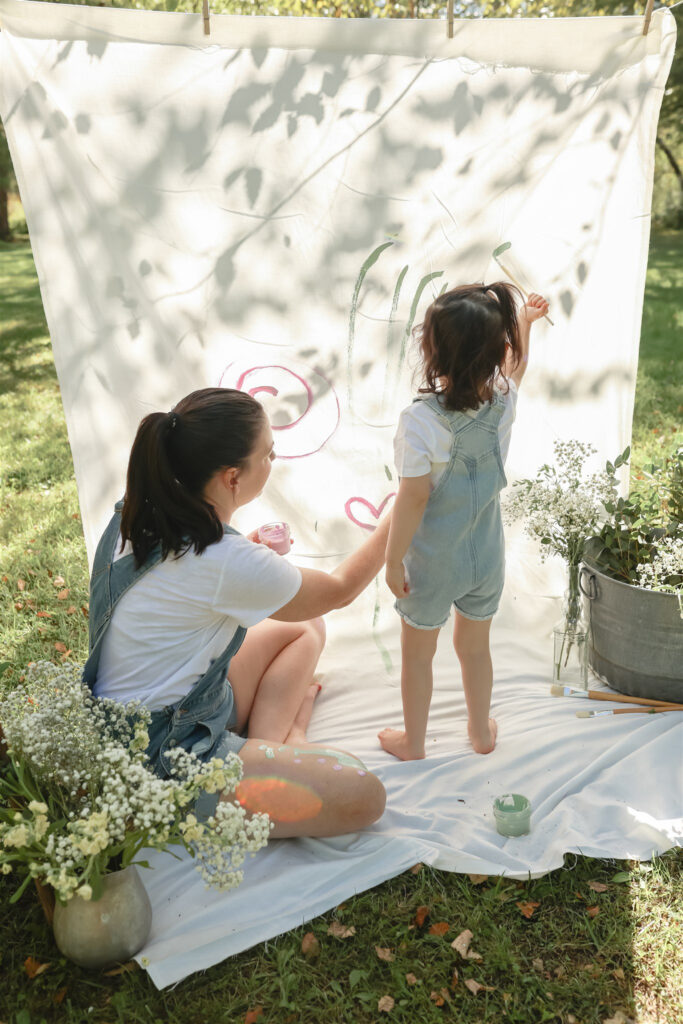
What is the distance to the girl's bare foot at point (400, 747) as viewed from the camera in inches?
102

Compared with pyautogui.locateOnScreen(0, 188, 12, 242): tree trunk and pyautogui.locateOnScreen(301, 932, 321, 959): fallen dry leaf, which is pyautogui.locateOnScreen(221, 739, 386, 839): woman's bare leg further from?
pyautogui.locateOnScreen(0, 188, 12, 242): tree trunk

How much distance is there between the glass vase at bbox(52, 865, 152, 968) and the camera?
1866 millimetres

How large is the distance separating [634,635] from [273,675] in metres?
1.10

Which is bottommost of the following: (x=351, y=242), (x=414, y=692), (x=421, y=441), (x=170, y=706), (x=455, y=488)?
(x=414, y=692)

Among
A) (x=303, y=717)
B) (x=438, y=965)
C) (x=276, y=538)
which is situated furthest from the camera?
(x=303, y=717)

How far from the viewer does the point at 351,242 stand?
9.32 ft

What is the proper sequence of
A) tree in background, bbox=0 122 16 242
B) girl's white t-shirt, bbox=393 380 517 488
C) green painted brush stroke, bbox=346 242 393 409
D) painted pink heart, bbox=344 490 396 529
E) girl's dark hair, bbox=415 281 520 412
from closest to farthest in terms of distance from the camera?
1. girl's dark hair, bbox=415 281 520 412
2. girl's white t-shirt, bbox=393 380 517 488
3. green painted brush stroke, bbox=346 242 393 409
4. painted pink heart, bbox=344 490 396 529
5. tree in background, bbox=0 122 16 242

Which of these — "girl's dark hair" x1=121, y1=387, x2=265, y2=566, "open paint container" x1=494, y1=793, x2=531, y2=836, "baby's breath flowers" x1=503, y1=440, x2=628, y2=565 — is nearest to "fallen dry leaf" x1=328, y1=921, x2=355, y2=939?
"open paint container" x1=494, y1=793, x2=531, y2=836

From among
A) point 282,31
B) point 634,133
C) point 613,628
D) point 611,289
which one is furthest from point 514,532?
point 282,31

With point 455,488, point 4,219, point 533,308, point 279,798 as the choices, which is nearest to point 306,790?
point 279,798

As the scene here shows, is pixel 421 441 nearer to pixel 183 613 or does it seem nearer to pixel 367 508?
pixel 183 613

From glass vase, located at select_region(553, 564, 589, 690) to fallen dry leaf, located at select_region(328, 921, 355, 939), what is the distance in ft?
4.02

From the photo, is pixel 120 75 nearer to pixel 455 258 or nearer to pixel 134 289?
pixel 134 289

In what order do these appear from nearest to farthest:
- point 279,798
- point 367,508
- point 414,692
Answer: point 279,798, point 414,692, point 367,508
